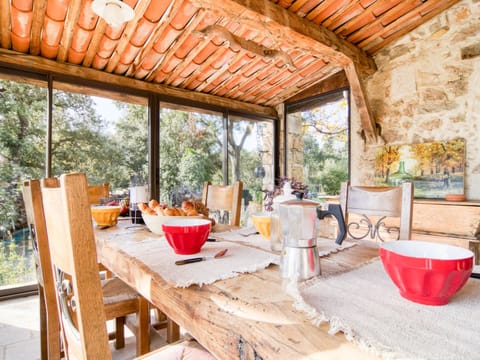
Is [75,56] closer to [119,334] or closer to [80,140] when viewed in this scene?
[80,140]

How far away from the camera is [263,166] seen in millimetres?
4578

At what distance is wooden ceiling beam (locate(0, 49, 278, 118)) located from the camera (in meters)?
2.51

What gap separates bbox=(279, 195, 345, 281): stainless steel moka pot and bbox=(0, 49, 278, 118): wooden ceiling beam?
2948mm

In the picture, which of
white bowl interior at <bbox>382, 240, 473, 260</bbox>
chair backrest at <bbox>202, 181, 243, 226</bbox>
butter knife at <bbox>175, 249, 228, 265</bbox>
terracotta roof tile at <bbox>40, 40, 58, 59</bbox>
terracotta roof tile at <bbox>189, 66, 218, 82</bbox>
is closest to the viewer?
white bowl interior at <bbox>382, 240, 473, 260</bbox>

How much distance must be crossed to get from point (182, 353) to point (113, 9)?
1.89 m

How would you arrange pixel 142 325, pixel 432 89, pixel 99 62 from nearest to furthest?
pixel 142 325 → pixel 99 62 → pixel 432 89

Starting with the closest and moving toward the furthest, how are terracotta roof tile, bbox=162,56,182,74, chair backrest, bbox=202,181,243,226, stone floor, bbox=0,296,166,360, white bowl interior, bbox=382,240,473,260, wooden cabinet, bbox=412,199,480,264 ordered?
white bowl interior, bbox=382,240,473,260 → stone floor, bbox=0,296,166,360 → chair backrest, bbox=202,181,243,226 → wooden cabinet, bbox=412,199,480,264 → terracotta roof tile, bbox=162,56,182,74

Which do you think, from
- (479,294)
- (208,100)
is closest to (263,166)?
(208,100)

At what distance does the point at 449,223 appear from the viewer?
246 cm

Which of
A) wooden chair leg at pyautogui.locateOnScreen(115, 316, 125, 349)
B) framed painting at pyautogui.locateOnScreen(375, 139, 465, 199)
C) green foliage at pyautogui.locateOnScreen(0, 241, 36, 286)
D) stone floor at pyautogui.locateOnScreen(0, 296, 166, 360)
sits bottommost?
stone floor at pyautogui.locateOnScreen(0, 296, 166, 360)

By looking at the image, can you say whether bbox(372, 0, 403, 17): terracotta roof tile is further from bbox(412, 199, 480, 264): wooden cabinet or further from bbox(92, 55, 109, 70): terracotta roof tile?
bbox(92, 55, 109, 70): terracotta roof tile

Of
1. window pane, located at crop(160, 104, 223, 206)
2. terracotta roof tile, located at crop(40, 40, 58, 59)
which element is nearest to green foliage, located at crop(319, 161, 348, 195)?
window pane, located at crop(160, 104, 223, 206)

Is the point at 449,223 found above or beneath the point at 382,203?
beneath

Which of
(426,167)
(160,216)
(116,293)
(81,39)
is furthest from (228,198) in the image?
(426,167)
